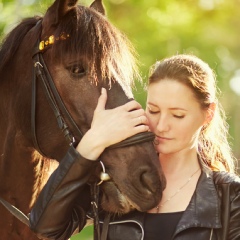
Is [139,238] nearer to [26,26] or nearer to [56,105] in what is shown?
[56,105]

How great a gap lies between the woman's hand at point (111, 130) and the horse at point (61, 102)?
0.17ft

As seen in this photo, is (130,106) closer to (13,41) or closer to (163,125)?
(163,125)

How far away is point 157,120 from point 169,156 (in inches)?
7.7

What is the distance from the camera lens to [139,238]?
2.76 m

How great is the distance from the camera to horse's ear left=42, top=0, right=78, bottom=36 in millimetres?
3105

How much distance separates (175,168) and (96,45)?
69 cm

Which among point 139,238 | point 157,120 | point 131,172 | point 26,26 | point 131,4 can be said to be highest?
point 131,4

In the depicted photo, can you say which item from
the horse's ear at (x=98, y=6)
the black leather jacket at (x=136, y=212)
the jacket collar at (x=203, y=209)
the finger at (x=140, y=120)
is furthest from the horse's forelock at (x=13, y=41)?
the jacket collar at (x=203, y=209)

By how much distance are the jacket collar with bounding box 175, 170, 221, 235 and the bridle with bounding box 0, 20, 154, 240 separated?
307mm

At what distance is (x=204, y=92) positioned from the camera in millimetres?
2982

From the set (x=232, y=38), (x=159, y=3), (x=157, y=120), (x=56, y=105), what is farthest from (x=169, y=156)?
(x=232, y=38)

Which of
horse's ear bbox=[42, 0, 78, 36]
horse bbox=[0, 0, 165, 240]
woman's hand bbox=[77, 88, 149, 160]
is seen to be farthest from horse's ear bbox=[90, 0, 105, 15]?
woman's hand bbox=[77, 88, 149, 160]

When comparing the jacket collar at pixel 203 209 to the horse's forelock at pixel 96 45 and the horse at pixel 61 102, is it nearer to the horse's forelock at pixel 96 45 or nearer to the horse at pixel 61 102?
the horse at pixel 61 102

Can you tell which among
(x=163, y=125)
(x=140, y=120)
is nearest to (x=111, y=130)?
(x=140, y=120)
